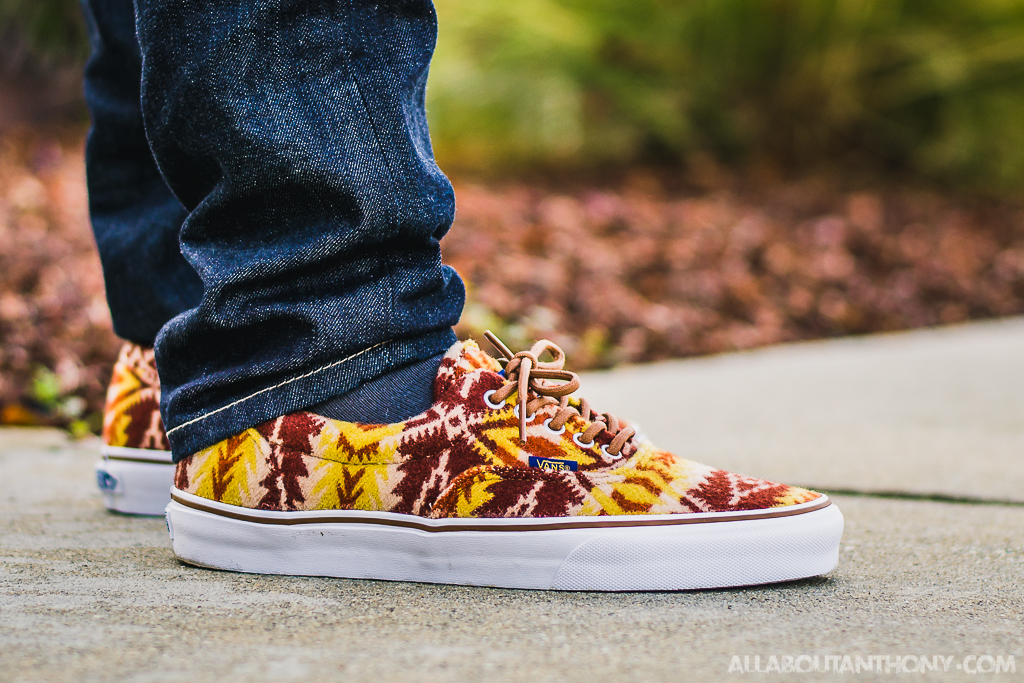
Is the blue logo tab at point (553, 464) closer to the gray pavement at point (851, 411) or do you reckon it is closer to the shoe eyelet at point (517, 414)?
the shoe eyelet at point (517, 414)

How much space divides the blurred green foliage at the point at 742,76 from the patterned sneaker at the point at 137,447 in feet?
19.4

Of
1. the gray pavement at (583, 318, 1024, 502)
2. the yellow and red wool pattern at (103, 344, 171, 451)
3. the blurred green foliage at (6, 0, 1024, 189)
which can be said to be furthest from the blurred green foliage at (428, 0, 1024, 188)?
the yellow and red wool pattern at (103, 344, 171, 451)

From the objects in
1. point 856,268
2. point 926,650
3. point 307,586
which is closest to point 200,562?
point 307,586

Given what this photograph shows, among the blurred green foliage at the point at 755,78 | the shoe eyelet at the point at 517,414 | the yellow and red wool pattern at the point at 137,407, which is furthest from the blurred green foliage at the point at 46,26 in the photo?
the shoe eyelet at the point at 517,414

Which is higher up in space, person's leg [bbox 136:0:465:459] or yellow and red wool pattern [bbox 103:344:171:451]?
person's leg [bbox 136:0:465:459]

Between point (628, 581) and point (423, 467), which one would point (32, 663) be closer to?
point (423, 467)

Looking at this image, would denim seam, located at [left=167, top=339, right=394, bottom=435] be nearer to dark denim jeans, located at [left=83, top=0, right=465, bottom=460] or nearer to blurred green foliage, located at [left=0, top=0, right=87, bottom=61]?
dark denim jeans, located at [left=83, top=0, right=465, bottom=460]

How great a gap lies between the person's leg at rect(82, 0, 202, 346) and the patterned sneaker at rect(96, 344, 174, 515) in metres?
0.06

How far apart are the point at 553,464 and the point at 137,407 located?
2.22ft

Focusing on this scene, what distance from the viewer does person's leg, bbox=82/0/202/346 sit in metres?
1.36

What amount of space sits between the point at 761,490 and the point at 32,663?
734 mm

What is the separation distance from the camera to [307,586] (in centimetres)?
104

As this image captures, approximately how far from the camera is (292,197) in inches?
42.1

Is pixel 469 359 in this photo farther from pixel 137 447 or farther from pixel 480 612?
pixel 137 447
